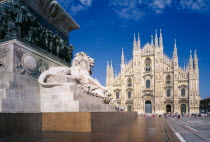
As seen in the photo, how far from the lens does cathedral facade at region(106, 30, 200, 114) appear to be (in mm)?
36500

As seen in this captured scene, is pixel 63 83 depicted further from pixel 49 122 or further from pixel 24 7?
pixel 24 7

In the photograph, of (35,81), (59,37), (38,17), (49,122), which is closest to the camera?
(49,122)

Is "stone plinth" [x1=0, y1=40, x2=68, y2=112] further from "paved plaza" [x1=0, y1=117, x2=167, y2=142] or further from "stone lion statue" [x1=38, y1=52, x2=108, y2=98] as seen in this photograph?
"paved plaza" [x1=0, y1=117, x2=167, y2=142]

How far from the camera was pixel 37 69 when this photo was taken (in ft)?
18.3

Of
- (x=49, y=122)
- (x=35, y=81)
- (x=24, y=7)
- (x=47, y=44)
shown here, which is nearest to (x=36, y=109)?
(x=35, y=81)

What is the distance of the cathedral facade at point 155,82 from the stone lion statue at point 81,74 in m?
32.8

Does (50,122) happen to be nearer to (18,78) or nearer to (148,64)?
(18,78)

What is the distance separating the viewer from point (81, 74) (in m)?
6.34

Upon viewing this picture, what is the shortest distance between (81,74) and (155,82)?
111 ft

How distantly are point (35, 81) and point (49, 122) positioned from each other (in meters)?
1.60

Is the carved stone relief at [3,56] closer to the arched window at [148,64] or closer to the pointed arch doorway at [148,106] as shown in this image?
the pointed arch doorway at [148,106]

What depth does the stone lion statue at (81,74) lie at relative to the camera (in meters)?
5.35

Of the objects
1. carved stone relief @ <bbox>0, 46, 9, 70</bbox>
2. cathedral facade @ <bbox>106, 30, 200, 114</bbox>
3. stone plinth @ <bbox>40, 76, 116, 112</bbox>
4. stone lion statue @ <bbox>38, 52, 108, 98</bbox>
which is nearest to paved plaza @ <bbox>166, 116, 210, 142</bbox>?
stone lion statue @ <bbox>38, 52, 108, 98</bbox>

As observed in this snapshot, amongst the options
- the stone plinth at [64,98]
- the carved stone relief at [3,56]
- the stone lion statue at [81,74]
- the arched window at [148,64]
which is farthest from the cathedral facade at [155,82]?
the carved stone relief at [3,56]
